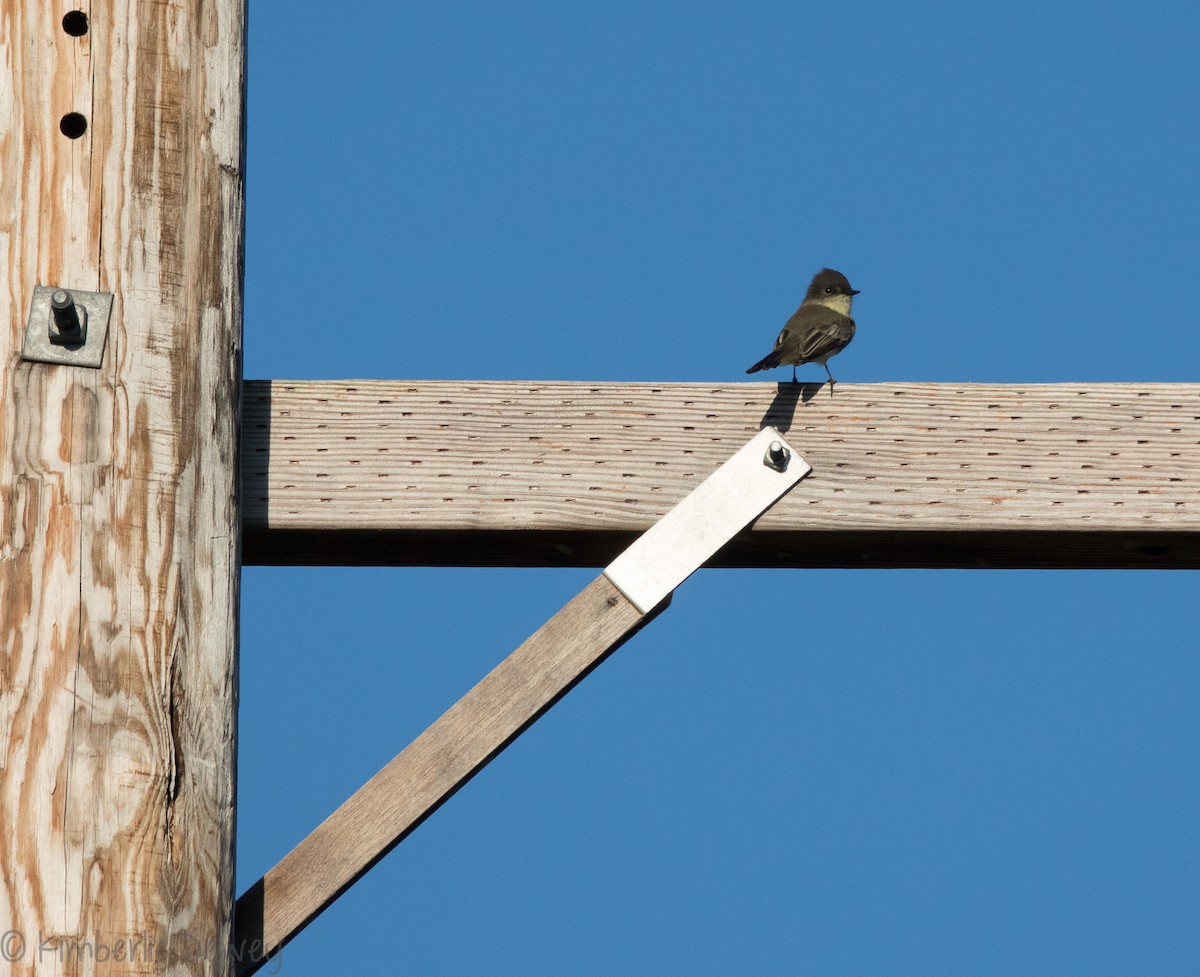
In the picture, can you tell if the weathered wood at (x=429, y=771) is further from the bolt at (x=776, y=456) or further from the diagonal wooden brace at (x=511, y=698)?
the bolt at (x=776, y=456)

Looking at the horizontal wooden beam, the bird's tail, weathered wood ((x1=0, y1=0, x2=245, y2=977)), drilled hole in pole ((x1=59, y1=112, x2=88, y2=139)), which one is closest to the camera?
weathered wood ((x1=0, y1=0, x2=245, y2=977))

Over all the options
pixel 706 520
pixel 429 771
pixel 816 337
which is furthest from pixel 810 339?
pixel 429 771

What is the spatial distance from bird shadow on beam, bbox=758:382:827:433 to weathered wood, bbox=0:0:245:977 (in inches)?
34.4

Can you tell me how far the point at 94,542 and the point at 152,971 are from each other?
0.60m

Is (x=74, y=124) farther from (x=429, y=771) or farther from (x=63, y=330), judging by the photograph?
(x=429, y=771)

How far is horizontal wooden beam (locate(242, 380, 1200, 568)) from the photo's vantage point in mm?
2771

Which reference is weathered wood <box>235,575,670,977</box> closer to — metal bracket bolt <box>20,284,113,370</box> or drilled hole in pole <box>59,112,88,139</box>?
metal bracket bolt <box>20,284,113,370</box>

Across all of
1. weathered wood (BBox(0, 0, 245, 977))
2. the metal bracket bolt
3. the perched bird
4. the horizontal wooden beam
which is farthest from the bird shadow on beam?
the perched bird

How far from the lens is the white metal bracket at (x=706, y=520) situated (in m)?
2.65

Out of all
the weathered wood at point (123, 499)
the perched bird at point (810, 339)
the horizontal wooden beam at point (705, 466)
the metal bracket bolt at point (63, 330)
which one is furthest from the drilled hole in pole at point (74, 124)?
the perched bird at point (810, 339)

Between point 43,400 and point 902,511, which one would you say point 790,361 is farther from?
point 43,400

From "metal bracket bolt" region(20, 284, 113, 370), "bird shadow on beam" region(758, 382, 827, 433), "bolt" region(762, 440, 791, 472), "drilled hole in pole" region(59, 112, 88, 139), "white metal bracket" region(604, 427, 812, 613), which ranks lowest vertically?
"white metal bracket" region(604, 427, 812, 613)

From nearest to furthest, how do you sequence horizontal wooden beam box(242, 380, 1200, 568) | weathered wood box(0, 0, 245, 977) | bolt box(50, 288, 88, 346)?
1. weathered wood box(0, 0, 245, 977)
2. bolt box(50, 288, 88, 346)
3. horizontal wooden beam box(242, 380, 1200, 568)

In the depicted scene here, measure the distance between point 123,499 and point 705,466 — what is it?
933 millimetres
